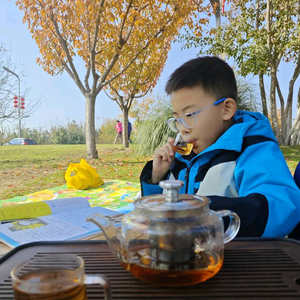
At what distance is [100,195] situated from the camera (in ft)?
8.02

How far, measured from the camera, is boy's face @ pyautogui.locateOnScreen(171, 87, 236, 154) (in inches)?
49.2

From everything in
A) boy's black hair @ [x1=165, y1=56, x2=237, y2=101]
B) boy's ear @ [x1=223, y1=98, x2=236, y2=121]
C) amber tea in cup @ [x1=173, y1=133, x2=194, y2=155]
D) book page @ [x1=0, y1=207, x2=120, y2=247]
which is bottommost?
book page @ [x1=0, y1=207, x2=120, y2=247]

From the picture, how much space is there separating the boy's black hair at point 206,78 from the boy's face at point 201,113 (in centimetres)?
3

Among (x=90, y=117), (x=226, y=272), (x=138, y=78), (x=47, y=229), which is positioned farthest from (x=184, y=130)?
(x=138, y=78)

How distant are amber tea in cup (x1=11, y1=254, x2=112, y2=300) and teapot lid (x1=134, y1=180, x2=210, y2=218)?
0.12 m

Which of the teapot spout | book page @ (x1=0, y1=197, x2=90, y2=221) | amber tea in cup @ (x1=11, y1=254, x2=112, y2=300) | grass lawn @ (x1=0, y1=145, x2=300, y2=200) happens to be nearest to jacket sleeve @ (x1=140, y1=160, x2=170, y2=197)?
book page @ (x1=0, y1=197, x2=90, y2=221)

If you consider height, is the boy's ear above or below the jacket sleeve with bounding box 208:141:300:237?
above

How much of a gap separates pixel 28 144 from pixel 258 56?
492cm

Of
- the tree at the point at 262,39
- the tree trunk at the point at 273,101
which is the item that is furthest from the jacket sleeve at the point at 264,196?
the tree trunk at the point at 273,101

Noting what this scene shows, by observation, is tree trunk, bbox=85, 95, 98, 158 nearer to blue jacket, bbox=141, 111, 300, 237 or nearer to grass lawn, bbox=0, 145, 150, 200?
grass lawn, bbox=0, 145, 150, 200

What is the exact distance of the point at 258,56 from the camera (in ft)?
19.2

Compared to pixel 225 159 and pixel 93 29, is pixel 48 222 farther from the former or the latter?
pixel 93 29

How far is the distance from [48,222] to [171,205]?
0.73 meters

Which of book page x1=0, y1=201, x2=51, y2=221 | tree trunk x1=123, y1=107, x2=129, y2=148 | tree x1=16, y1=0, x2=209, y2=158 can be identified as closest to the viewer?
book page x1=0, y1=201, x2=51, y2=221
